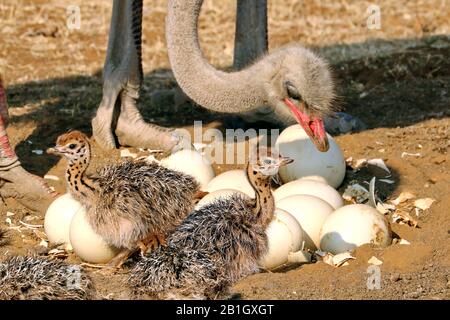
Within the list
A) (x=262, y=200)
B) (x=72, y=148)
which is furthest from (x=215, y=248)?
(x=72, y=148)

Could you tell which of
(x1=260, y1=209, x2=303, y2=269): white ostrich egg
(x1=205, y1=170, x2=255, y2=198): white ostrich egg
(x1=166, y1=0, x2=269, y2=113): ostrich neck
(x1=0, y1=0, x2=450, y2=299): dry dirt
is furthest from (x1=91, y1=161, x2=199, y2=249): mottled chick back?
(x1=166, y1=0, x2=269, y2=113): ostrich neck

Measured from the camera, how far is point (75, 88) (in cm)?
1005

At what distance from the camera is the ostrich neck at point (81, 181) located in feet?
21.4

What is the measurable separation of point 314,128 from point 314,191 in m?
0.38

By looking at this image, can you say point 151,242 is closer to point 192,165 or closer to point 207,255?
point 207,255

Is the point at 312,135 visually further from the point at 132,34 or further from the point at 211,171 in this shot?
the point at 132,34

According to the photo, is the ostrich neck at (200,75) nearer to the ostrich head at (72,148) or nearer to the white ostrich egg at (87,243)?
the ostrich head at (72,148)

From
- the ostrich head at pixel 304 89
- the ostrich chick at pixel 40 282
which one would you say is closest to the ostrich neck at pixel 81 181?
the ostrich chick at pixel 40 282

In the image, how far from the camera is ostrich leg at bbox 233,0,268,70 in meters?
8.51

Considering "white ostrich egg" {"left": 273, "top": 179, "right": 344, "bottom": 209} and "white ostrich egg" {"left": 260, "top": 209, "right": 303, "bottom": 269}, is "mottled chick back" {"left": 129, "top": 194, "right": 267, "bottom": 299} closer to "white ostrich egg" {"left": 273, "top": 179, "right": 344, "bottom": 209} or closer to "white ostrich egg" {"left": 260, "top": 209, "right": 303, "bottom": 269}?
"white ostrich egg" {"left": 260, "top": 209, "right": 303, "bottom": 269}

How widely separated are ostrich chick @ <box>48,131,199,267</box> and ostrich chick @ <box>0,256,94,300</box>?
0.87 meters

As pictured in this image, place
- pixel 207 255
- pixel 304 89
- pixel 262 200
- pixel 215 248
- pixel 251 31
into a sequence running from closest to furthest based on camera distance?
pixel 207 255 < pixel 215 248 < pixel 262 200 < pixel 304 89 < pixel 251 31

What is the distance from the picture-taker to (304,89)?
683 centimetres
